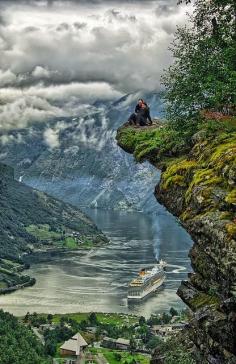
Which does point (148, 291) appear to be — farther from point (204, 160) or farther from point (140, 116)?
point (204, 160)

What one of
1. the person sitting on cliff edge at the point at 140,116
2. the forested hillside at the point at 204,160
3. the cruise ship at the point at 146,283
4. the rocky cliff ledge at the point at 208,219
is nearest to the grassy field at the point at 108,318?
the cruise ship at the point at 146,283

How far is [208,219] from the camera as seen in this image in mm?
17141

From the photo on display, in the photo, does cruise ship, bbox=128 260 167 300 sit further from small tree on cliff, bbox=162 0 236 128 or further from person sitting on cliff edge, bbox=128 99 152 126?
small tree on cliff, bbox=162 0 236 128

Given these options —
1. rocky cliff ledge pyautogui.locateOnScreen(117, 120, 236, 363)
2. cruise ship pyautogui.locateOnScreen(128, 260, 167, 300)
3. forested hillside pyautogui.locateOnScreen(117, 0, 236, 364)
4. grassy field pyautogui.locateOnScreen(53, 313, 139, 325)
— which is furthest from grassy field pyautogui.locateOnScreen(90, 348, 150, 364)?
rocky cliff ledge pyautogui.locateOnScreen(117, 120, 236, 363)

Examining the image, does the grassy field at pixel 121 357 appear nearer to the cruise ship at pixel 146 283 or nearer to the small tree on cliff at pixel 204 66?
the cruise ship at pixel 146 283

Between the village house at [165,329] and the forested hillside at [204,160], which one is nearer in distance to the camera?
the forested hillside at [204,160]

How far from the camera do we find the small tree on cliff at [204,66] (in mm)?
24172

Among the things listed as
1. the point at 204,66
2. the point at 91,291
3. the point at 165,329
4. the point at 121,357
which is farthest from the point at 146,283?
the point at 204,66

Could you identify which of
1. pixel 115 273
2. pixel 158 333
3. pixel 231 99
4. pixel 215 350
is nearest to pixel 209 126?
pixel 231 99

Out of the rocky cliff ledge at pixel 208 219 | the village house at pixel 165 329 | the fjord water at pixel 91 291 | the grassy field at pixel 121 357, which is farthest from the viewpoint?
the fjord water at pixel 91 291

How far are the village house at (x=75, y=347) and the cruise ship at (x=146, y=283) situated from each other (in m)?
42.1

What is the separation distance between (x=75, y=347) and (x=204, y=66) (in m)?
76.0

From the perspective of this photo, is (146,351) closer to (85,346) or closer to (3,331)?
(85,346)

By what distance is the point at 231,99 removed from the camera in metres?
24.0
